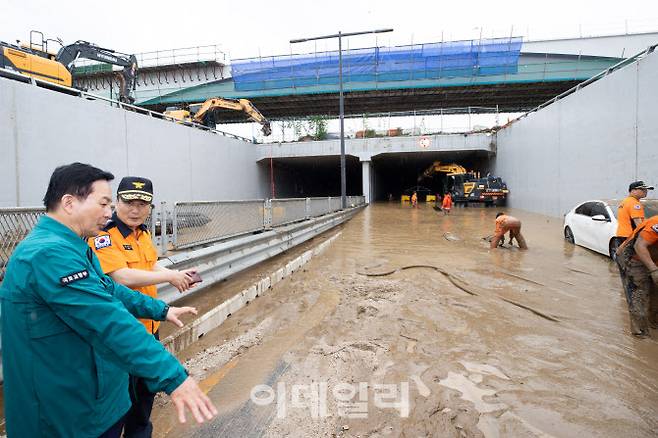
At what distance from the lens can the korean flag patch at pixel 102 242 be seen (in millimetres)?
2197

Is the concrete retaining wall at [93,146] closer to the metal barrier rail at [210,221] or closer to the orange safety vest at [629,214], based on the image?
the metal barrier rail at [210,221]

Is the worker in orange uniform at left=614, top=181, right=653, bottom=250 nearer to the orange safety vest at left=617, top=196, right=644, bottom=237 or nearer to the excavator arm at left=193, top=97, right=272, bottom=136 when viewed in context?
the orange safety vest at left=617, top=196, right=644, bottom=237

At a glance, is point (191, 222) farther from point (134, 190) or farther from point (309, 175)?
point (309, 175)

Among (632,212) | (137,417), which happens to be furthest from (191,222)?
(632,212)

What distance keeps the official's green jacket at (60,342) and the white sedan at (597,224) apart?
8980 millimetres

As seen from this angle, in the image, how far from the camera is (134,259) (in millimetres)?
2381

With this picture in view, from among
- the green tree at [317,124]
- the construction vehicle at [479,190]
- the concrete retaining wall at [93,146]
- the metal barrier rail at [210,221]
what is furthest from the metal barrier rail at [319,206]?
the green tree at [317,124]

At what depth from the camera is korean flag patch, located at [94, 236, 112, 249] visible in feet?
7.21

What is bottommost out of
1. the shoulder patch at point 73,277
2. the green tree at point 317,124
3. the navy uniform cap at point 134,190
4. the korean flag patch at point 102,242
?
the shoulder patch at point 73,277

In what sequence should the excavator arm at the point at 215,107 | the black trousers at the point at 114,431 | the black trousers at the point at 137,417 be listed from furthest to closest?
the excavator arm at the point at 215,107, the black trousers at the point at 137,417, the black trousers at the point at 114,431

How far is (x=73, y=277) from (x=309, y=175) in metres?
43.1

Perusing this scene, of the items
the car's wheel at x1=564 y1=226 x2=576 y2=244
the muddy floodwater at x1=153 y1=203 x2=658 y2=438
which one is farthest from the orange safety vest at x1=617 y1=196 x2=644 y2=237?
the car's wheel at x1=564 y1=226 x2=576 y2=244

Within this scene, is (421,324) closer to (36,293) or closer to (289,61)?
(36,293)

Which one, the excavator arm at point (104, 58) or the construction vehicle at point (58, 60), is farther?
the excavator arm at point (104, 58)
